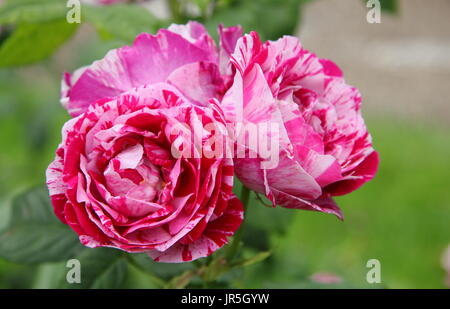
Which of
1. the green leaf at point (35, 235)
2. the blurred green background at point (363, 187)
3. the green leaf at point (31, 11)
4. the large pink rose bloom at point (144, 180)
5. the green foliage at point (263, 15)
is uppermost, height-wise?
the green leaf at point (31, 11)

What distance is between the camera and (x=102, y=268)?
2.27ft

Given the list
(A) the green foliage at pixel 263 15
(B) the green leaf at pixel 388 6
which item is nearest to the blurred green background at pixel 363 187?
(A) the green foliage at pixel 263 15

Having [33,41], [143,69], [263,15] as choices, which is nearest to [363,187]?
[263,15]

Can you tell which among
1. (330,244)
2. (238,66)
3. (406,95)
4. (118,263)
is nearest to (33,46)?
(118,263)

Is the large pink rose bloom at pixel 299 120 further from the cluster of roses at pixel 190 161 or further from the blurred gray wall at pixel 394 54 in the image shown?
the blurred gray wall at pixel 394 54

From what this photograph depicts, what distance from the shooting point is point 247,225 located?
0.80 meters

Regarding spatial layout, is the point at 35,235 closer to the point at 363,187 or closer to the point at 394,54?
the point at 363,187

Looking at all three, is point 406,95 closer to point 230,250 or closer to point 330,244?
point 330,244

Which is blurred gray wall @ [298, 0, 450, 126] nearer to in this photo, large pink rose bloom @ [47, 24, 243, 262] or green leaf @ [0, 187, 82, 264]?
green leaf @ [0, 187, 82, 264]

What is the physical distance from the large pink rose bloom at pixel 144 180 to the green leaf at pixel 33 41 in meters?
0.35

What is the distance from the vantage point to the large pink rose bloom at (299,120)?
49 centimetres

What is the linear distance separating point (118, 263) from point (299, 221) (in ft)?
5.09

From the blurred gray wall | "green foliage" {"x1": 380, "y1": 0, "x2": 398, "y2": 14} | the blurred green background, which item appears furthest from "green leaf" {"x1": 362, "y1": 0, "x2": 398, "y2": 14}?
the blurred gray wall

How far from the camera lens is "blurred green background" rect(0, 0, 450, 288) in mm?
872
